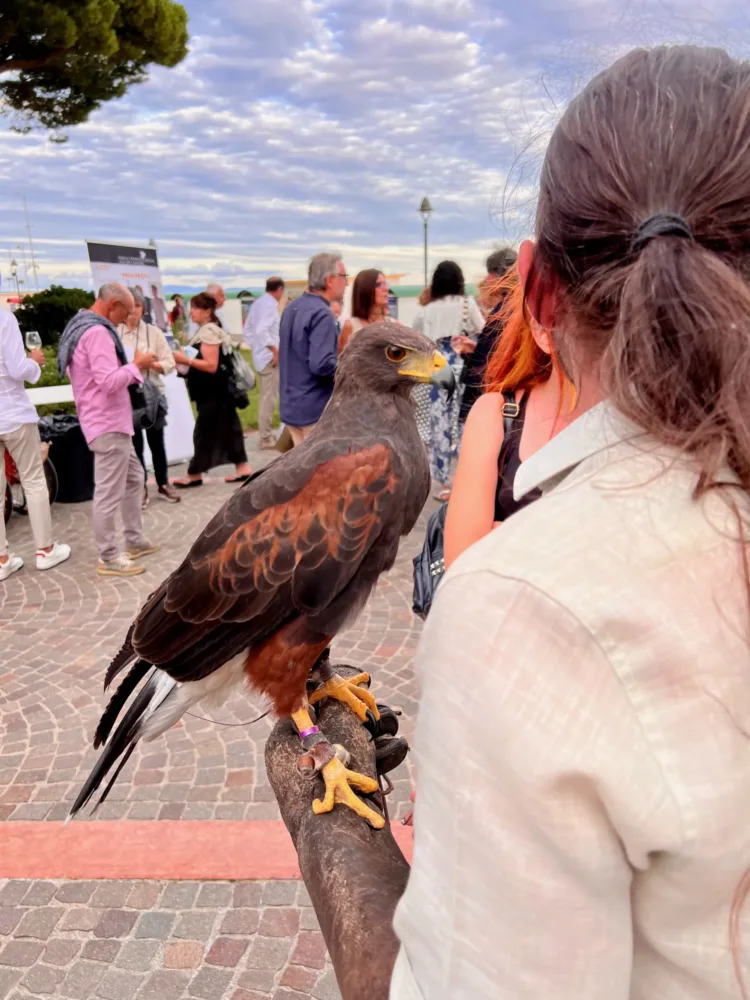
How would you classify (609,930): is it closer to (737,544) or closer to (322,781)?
(737,544)

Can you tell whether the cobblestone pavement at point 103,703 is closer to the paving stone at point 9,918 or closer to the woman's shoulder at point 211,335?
the paving stone at point 9,918

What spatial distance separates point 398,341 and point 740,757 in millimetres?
2274

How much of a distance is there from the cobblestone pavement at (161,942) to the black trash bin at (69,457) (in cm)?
602

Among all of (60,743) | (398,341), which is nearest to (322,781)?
(398,341)

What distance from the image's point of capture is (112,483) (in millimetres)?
5988

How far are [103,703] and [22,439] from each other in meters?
2.86

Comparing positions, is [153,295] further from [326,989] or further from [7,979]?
[326,989]

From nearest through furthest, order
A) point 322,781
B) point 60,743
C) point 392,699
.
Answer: point 322,781
point 60,743
point 392,699

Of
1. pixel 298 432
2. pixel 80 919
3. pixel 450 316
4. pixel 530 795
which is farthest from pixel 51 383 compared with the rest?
pixel 530 795

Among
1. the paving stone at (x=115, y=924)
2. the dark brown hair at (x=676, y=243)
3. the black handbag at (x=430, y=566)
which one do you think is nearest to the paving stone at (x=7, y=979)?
the paving stone at (x=115, y=924)

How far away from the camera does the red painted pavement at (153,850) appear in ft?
9.68

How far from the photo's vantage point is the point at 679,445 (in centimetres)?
69

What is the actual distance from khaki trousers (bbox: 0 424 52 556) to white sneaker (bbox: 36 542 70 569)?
27 centimetres

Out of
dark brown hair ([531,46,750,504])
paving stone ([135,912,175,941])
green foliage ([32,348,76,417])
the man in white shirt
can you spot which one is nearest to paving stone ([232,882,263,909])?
paving stone ([135,912,175,941])
